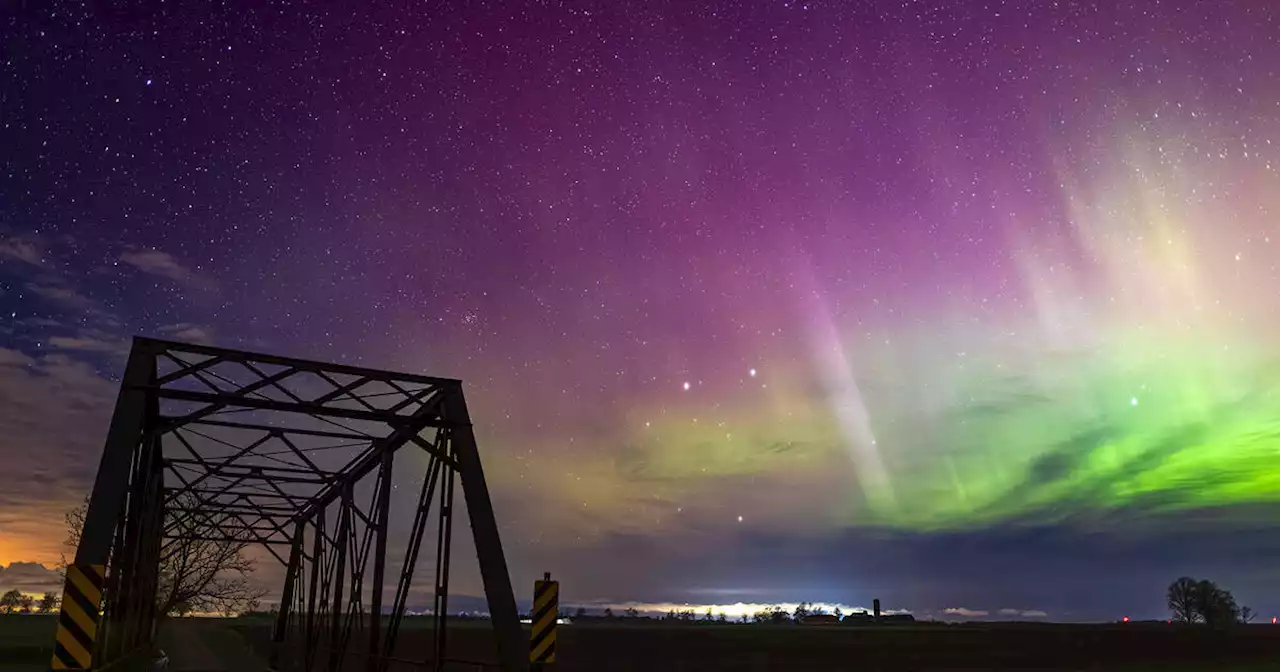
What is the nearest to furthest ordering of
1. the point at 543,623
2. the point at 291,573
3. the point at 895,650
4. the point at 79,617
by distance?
the point at 79,617 → the point at 543,623 → the point at 291,573 → the point at 895,650

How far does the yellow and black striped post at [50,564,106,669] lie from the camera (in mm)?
11078

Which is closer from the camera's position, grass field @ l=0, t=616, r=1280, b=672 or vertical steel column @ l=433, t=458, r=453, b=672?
vertical steel column @ l=433, t=458, r=453, b=672

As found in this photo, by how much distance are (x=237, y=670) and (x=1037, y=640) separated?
52.1 m

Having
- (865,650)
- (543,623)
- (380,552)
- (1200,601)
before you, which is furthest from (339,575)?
(1200,601)

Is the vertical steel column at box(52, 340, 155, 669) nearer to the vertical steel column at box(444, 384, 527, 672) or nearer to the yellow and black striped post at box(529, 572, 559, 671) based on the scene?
the vertical steel column at box(444, 384, 527, 672)

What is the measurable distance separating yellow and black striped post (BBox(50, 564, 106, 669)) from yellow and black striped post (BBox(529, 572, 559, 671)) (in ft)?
19.7

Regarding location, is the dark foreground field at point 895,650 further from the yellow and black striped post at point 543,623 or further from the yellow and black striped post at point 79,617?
the yellow and black striped post at point 79,617

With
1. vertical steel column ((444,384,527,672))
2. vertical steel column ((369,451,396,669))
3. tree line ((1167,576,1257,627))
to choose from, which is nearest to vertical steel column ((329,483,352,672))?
vertical steel column ((369,451,396,669))

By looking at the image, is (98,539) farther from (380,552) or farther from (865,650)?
(865,650)

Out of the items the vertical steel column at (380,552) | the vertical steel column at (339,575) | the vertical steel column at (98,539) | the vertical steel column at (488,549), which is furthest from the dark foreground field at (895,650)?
the vertical steel column at (98,539)

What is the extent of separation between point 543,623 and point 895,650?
48364 mm

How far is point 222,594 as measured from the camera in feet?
165

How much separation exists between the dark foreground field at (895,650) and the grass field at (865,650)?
67 mm

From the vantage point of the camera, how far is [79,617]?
11219 millimetres
